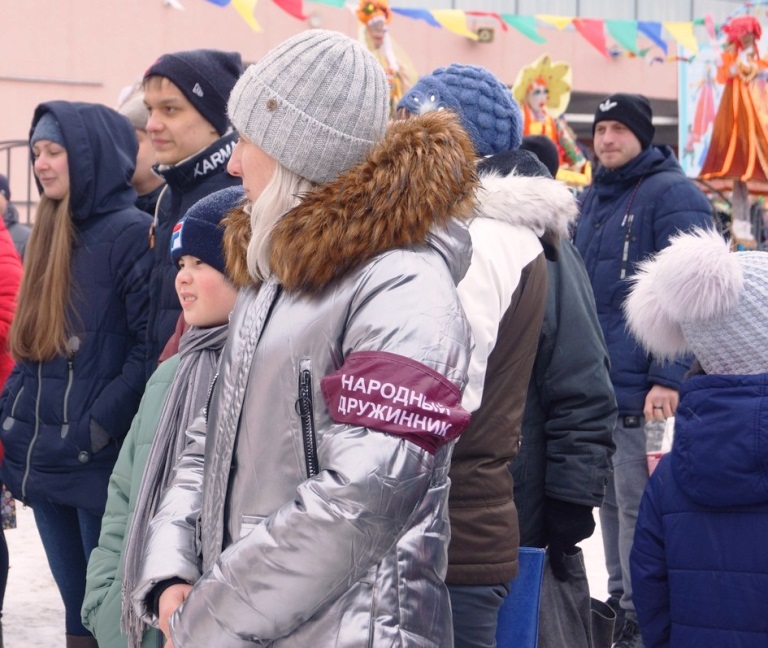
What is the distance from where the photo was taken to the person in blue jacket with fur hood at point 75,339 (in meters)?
3.35

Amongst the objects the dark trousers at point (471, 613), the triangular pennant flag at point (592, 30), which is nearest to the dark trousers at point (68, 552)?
the dark trousers at point (471, 613)

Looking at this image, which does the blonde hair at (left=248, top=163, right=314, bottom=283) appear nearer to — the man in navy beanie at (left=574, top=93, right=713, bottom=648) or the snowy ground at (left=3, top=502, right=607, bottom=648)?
the man in navy beanie at (left=574, top=93, right=713, bottom=648)

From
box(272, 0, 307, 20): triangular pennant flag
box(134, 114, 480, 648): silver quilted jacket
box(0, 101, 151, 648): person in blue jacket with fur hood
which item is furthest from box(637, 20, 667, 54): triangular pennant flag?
box(134, 114, 480, 648): silver quilted jacket

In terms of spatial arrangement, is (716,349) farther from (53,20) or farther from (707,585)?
(53,20)

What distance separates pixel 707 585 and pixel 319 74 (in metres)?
1.21

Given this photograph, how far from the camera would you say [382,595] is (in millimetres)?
1562

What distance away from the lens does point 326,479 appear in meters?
1.49

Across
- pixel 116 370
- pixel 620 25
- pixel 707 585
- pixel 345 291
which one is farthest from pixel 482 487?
pixel 620 25

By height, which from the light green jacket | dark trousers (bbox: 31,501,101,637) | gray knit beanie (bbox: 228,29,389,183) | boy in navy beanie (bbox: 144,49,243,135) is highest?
gray knit beanie (bbox: 228,29,389,183)

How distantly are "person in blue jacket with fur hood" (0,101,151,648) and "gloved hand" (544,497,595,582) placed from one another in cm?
132

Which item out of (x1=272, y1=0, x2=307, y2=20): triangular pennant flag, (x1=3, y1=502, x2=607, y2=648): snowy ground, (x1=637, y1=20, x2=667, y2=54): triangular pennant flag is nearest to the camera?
(x1=3, y1=502, x2=607, y2=648): snowy ground

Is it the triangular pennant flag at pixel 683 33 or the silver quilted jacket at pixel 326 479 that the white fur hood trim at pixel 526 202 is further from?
the triangular pennant flag at pixel 683 33

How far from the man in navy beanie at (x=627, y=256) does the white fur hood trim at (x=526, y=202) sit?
1.90 metres

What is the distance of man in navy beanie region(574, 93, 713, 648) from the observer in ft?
13.6
